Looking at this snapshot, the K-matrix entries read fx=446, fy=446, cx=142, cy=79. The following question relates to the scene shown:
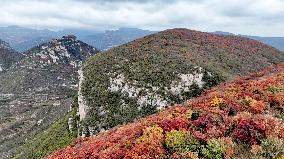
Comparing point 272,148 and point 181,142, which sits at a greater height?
point 272,148

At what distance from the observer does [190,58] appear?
127625mm

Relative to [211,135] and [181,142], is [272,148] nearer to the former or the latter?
[211,135]

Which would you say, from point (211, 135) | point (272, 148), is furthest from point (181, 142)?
point (272, 148)

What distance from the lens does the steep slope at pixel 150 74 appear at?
11188cm

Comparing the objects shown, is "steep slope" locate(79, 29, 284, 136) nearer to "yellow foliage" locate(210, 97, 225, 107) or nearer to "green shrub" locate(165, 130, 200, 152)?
"yellow foliage" locate(210, 97, 225, 107)

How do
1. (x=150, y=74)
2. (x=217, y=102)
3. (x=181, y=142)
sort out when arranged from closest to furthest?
(x=181, y=142) → (x=217, y=102) → (x=150, y=74)

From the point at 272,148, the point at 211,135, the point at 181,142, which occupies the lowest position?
the point at 181,142

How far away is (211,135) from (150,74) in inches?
3682

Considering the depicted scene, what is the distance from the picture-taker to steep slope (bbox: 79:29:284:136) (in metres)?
112

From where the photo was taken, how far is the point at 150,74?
11769cm

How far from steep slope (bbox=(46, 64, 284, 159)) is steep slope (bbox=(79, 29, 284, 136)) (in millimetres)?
78043

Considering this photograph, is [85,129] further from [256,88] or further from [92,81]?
[256,88]

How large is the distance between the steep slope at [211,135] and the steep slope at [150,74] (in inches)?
3073

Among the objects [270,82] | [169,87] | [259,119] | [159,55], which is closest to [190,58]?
[159,55]
